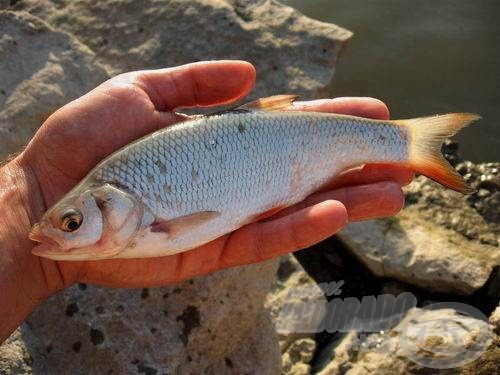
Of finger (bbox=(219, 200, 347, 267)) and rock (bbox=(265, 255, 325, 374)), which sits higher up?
finger (bbox=(219, 200, 347, 267))

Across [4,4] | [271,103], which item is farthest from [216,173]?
[4,4]

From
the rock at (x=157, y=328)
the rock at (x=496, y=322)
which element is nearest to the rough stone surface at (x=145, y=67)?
the rock at (x=157, y=328)

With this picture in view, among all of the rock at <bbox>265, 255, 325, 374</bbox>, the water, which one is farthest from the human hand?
the water

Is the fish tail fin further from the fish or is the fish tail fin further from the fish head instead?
the fish head

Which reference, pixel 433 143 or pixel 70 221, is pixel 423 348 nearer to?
pixel 433 143

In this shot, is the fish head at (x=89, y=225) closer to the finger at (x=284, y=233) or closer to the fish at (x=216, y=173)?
the fish at (x=216, y=173)

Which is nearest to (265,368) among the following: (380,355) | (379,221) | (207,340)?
(207,340)

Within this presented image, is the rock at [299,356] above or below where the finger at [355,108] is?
below

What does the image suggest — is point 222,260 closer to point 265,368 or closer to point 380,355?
point 265,368
